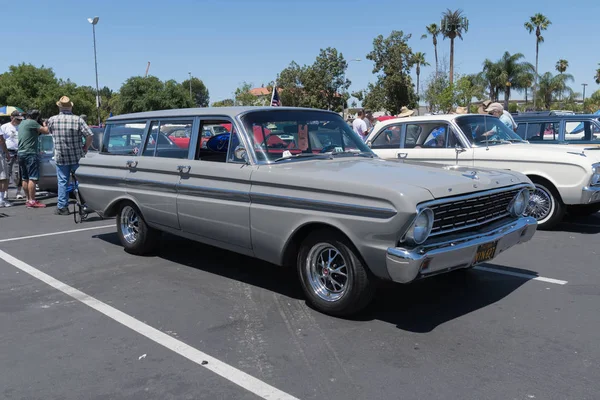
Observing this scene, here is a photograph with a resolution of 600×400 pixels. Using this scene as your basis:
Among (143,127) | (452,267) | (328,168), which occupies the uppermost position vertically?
(143,127)

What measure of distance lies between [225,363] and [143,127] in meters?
3.75

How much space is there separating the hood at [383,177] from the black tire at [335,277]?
435mm

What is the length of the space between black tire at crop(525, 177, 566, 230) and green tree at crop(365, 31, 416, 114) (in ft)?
124

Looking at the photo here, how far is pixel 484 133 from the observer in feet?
28.4

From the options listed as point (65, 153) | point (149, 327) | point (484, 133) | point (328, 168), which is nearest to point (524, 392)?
point (328, 168)

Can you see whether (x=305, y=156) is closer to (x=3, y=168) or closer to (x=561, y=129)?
(x=561, y=129)

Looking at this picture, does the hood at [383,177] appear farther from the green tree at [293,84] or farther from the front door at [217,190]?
the green tree at [293,84]

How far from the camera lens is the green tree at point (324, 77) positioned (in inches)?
1845

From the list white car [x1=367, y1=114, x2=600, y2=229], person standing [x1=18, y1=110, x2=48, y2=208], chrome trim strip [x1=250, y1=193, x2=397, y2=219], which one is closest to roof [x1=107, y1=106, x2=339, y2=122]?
chrome trim strip [x1=250, y1=193, x2=397, y2=219]

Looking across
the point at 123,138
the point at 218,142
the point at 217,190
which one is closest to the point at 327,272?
the point at 217,190

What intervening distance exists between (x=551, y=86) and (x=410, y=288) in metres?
65.3

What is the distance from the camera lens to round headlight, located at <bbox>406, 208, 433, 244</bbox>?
158 inches

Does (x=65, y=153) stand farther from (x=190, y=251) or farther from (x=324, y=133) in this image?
(x=324, y=133)

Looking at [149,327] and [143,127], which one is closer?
[149,327]
